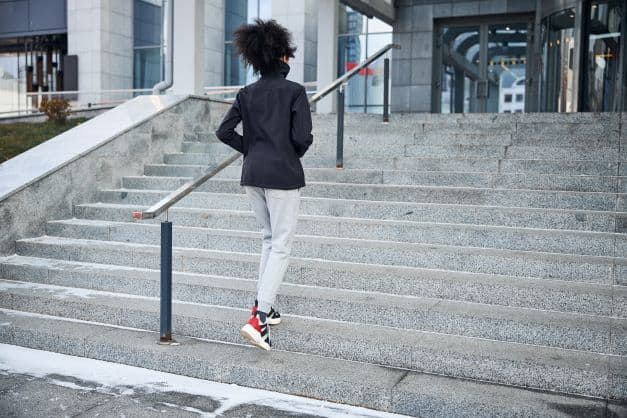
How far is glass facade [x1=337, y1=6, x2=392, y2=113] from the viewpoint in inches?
789

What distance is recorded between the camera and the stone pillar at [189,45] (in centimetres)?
1088

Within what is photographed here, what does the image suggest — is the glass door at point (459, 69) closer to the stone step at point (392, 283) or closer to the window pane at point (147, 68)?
the stone step at point (392, 283)

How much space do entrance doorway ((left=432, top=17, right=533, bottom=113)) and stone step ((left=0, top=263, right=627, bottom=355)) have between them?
12.7 meters

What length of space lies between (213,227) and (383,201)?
1.86 m

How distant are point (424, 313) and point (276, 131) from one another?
5.52 ft

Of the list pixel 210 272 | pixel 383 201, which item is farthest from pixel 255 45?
pixel 383 201

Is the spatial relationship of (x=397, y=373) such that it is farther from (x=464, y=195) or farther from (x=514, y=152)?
(x=514, y=152)

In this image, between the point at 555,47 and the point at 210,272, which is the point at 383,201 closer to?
the point at 210,272

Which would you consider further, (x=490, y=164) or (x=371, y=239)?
(x=490, y=164)

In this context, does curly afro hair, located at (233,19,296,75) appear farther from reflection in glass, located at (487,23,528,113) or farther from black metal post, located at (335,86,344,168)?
reflection in glass, located at (487,23,528,113)

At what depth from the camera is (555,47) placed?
1466 cm

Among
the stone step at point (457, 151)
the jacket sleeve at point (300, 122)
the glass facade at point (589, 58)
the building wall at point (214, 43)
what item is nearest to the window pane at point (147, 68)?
the building wall at point (214, 43)

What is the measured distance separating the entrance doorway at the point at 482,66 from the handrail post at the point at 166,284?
13.6m

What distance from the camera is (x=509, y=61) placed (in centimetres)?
1661
